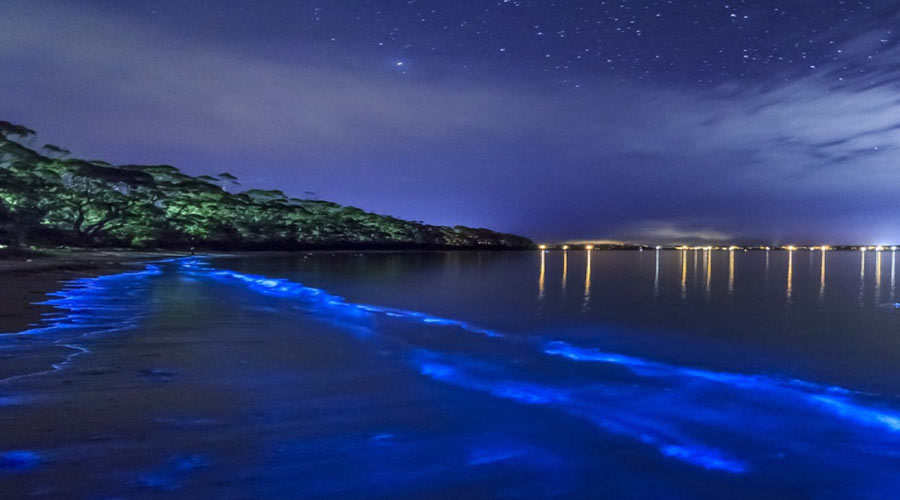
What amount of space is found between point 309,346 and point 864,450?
839 centimetres

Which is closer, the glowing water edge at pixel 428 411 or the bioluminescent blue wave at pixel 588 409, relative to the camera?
the glowing water edge at pixel 428 411

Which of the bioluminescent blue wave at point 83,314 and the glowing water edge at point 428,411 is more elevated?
the bioluminescent blue wave at point 83,314

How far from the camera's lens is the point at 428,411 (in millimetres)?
6418

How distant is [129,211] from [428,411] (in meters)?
58.5

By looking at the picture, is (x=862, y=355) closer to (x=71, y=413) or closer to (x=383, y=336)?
(x=383, y=336)

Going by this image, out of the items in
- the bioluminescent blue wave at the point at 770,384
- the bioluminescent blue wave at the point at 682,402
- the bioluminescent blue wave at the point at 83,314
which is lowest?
the bioluminescent blue wave at the point at 770,384

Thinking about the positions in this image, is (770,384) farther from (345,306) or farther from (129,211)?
(129,211)

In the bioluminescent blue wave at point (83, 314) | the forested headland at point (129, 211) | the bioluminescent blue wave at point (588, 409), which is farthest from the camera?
the forested headland at point (129, 211)

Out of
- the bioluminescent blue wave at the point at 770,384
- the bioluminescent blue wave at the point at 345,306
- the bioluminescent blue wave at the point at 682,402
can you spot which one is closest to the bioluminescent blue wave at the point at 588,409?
the bioluminescent blue wave at the point at 682,402

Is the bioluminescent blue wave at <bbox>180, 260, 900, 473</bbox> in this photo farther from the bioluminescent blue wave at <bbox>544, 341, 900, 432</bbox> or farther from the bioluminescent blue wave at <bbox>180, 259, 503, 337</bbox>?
the bioluminescent blue wave at <bbox>180, 259, 503, 337</bbox>

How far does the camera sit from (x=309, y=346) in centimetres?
1006

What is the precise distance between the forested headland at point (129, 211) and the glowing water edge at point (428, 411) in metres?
34.9

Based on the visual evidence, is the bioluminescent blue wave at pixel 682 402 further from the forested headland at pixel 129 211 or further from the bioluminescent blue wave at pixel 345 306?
the forested headland at pixel 129 211

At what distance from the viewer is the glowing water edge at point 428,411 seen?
4.49 meters
